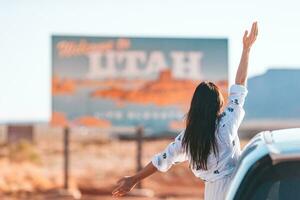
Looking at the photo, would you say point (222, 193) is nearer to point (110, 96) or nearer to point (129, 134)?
point (110, 96)

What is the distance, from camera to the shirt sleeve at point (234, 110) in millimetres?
5121

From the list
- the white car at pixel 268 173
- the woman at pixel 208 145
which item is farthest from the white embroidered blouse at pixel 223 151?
the white car at pixel 268 173

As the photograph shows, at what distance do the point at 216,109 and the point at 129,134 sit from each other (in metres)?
45.1

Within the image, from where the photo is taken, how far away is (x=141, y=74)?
3238 centimetres

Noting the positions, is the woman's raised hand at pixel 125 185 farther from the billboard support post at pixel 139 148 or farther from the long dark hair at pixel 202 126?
the billboard support post at pixel 139 148

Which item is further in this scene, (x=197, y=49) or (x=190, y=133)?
(x=197, y=49)

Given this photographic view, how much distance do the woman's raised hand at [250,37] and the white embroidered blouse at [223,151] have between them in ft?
1.47

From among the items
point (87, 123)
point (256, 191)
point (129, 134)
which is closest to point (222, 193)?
point (256, 191)

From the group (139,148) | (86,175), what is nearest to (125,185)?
(139,148)

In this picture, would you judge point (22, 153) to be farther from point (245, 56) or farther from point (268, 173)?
point (268, 173)

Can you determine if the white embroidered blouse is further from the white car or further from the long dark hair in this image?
the white car

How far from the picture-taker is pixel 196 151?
A: 16.5ft

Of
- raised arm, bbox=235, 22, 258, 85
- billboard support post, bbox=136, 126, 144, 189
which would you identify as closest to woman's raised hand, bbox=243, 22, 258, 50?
raised arm, bbox=235, 22, 258, 85

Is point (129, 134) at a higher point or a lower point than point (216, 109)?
lower
